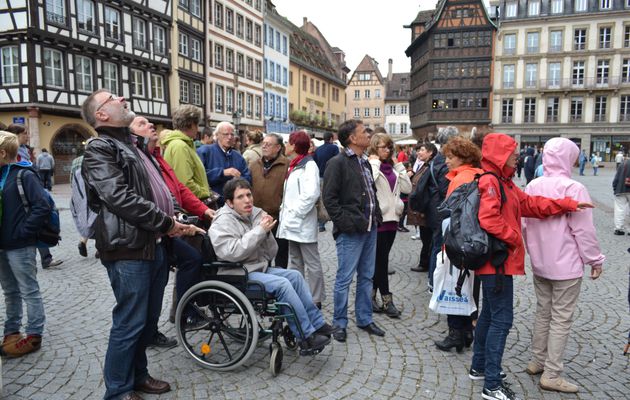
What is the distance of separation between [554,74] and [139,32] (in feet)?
134

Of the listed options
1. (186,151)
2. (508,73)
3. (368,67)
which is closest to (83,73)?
(186,151)

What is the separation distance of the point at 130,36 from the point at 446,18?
33959mm

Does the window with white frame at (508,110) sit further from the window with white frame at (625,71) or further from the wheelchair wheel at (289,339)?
the wheelchair wheel at (289,339)

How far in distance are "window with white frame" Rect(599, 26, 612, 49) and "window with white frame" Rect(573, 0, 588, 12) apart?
2.66 m

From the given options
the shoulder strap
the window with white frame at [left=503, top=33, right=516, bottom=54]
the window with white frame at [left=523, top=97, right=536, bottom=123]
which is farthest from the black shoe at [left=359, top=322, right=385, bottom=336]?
the window with white frame at [left=503, top=33, right=516, bottom=54]

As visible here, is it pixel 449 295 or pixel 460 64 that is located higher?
pixel 460 64

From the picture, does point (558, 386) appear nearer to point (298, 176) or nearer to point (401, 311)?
point (401, 311)

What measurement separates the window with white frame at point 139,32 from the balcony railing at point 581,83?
3926 centimetres

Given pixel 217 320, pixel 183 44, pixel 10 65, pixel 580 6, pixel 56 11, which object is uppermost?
pixel 580 6

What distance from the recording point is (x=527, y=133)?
48.7m

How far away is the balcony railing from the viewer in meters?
46.5

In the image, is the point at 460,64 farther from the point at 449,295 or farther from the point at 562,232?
the point at 562,232

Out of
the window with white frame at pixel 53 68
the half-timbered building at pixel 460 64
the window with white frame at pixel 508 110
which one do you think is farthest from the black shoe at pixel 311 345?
the window with white frame at pixel 508 110

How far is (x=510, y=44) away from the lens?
160 feet
